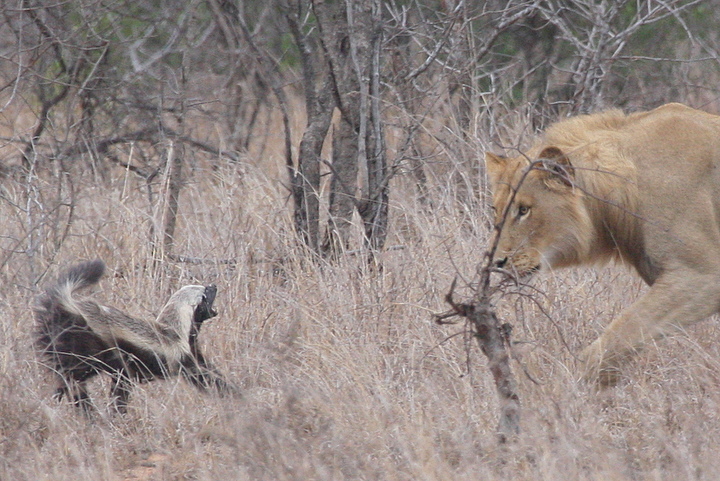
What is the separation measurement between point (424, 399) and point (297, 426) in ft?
2.47

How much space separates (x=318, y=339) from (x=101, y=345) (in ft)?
3.73

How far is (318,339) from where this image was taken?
513cm

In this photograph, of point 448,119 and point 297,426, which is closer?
point 297,426

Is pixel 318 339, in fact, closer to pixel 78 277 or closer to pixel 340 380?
pixel 340 380

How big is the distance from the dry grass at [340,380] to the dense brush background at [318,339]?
0.04 feet

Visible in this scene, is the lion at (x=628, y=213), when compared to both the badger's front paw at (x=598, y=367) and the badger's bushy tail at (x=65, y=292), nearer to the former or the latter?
the badger's front paw at (x=598, y=367)

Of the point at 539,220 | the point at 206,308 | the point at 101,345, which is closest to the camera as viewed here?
the point at 539,220

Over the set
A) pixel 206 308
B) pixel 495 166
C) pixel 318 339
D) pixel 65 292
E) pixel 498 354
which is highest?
pixel 495 166

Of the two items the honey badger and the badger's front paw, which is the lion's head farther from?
the honey badger

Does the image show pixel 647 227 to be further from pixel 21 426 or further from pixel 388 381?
pixel 21 426

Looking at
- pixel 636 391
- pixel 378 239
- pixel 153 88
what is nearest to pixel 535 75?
pixel 153 88

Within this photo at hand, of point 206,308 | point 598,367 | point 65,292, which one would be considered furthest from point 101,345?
point 598,367

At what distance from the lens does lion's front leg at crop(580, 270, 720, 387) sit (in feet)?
13.7

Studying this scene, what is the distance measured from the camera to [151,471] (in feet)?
13.4
